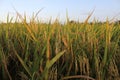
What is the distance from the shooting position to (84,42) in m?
1.37

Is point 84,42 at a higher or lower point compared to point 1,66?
higher

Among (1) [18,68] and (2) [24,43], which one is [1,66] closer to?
(1) [18,68]

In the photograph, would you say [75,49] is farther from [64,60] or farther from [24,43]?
[24,43]

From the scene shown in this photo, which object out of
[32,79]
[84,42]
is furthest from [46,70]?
[84,42]

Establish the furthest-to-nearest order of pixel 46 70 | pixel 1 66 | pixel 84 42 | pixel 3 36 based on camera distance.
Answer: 1. pixel 3 36
2. pixel 84 42
3. pixel 1 66
4. pixel 46 70

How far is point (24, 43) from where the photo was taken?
4.60 ft

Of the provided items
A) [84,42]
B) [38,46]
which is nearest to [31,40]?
[38,46]

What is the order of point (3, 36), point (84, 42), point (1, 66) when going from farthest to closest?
point (3, 36) → point (84, 42) → point (1, 66)

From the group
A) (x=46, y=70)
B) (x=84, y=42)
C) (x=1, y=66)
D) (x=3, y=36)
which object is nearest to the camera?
(x=46, y=70)

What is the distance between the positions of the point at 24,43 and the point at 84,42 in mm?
307

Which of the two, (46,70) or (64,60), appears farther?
(64,60)

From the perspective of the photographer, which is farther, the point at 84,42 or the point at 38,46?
the point at 84,42

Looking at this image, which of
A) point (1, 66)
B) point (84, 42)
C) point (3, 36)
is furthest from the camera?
point (3, 36)

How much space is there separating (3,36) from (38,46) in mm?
398
